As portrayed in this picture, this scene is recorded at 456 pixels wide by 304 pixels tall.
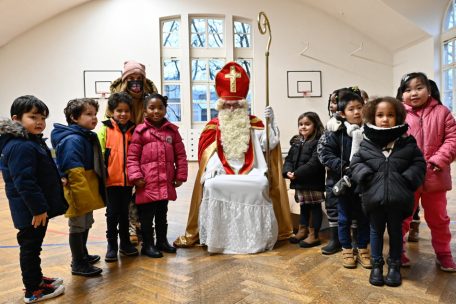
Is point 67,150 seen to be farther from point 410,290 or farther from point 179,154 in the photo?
point 410,290

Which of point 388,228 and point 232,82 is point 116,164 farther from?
point 388,228

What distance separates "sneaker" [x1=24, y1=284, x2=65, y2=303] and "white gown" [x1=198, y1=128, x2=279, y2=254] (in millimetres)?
1137

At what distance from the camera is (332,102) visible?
3.38 m

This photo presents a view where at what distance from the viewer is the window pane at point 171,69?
36.3 feet

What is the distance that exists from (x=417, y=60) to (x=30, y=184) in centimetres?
1108

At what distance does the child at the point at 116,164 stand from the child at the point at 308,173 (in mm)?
1350

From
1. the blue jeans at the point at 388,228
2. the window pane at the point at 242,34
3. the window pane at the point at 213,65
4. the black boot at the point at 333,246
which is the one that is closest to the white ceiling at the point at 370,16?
→ the window pane at the point at 242,34

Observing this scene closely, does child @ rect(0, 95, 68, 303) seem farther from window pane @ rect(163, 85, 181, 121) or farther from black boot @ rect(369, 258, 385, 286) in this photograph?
window pane @ rect(163, 85, 181, 121)

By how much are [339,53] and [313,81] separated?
1.24 meters

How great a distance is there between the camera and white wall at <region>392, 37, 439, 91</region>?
9.82 m

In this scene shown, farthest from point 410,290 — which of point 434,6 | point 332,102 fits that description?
point 434,6

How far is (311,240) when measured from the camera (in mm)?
2984

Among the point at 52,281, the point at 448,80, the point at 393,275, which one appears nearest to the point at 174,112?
the point at 448,80

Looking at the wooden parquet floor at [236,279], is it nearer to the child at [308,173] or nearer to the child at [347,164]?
the child at [347,164]
